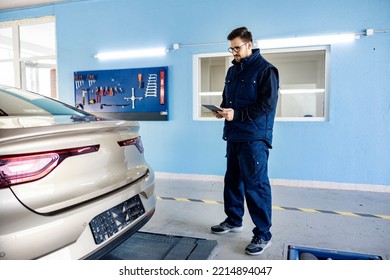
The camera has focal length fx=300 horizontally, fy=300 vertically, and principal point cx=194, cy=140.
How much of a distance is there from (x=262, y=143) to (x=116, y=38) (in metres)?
3.38

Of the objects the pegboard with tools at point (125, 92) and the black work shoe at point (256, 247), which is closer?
the black work shoe at point (256, 247)

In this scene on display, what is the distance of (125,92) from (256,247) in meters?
3.19

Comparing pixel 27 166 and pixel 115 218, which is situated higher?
pixel 27 166

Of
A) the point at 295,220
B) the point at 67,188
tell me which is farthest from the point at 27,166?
the point at 295,220

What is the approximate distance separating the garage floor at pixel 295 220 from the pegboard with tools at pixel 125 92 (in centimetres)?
126

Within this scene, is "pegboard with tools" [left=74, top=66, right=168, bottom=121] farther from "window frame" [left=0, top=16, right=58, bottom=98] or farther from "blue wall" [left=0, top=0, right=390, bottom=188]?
"window frame" [left=0, top=16, right=58, bottom=98]

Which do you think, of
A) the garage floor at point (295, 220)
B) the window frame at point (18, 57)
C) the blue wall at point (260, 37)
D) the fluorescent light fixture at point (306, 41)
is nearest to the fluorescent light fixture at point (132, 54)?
the blue wall at point (260, 37)

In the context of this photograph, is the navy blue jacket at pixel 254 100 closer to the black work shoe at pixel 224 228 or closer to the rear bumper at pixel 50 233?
the black work shoe at pixel 224 228

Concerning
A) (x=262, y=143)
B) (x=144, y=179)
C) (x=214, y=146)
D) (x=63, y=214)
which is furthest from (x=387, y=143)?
(x=63, y=214)

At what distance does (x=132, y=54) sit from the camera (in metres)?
4.45

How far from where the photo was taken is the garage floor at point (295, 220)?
7.04 ft

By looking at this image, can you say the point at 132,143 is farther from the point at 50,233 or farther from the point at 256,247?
the point at 256,247
